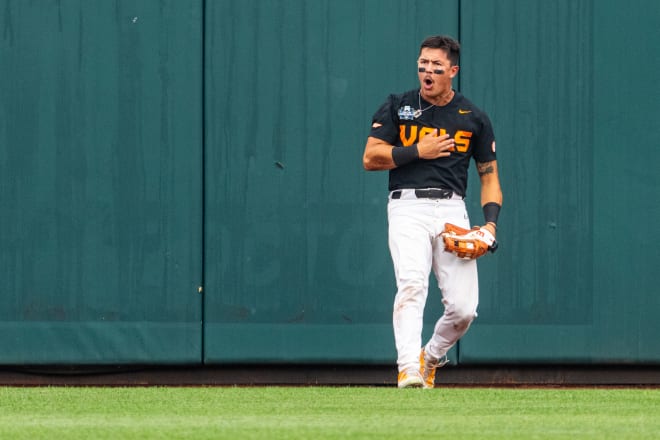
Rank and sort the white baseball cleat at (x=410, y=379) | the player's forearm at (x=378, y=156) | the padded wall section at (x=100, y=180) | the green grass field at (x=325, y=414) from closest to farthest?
the green grass field at (x=325, y=414) < the white baseball cleat at (x=410, y=379) < the player's forearm at (x=378, y=156) < the padded wall section at (x=100, y=180)

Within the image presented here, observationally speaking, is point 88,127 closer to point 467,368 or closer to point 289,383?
point 289,383

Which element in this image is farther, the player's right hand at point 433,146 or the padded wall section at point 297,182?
the padded wall section at point 297,182

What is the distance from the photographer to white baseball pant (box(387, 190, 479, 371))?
6910 millimetres

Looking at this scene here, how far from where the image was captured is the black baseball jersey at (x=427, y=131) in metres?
7.07

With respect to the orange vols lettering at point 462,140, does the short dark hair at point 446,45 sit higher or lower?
Answer: higher

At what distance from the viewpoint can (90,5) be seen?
8.51 meters

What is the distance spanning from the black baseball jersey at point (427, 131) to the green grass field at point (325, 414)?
111 centimetres

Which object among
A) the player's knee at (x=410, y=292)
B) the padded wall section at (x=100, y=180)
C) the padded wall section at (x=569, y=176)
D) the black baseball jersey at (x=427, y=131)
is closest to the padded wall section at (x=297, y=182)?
the padded wall section at (x=100, y=180)

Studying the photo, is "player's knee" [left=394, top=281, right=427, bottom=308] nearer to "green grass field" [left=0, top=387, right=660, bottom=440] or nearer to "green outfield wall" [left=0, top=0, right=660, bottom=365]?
"green grass field" [left=0, top=387, right=660, bottom=440]

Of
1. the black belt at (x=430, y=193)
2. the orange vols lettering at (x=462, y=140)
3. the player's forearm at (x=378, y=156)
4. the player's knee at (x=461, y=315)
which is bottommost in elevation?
the player's knee at (x=461, y=315)

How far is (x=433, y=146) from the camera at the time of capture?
6957 millimetres

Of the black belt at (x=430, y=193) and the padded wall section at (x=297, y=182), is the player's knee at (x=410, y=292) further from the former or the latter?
the padded wall section at (x=297, y=182)

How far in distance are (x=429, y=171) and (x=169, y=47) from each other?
2.27 metres

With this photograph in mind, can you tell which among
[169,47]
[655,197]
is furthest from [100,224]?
[655,197]
